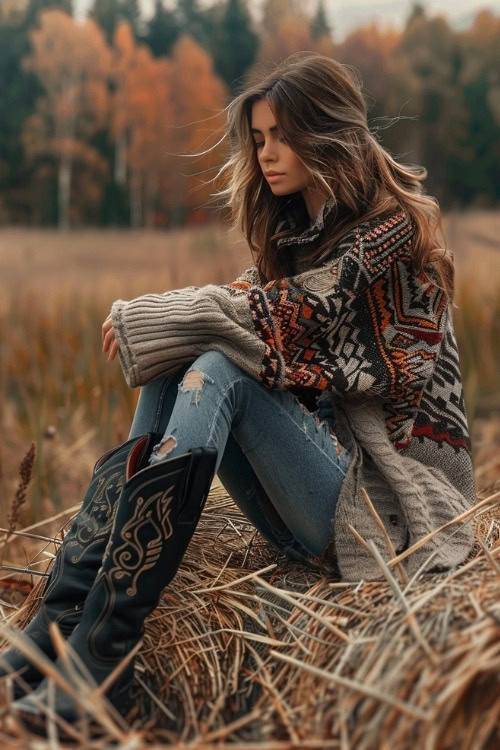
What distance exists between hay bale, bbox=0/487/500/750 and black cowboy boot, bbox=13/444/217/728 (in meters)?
0.13

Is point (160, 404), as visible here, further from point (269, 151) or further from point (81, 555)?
point (269, 151)

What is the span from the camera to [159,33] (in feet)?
112

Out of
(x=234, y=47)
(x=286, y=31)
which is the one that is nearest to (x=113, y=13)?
(x=234, y=47)

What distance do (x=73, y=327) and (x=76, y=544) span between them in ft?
12.5

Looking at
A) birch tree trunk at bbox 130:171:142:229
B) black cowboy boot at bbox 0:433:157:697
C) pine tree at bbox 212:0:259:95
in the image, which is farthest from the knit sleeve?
pine tree at bbox 212:0:259:95

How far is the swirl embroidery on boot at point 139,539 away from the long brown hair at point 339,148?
2.40 feet

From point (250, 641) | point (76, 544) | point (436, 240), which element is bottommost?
point (250, 641)

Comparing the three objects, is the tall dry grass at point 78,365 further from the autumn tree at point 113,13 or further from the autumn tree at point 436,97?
the autumn tree at point 113,13

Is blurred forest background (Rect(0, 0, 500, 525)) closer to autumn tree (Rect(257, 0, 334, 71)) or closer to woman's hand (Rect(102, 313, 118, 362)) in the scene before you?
autumn tree (Rect(257, 0, 334, 71))

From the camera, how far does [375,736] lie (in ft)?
4.46

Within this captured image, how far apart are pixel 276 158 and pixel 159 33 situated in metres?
34.3

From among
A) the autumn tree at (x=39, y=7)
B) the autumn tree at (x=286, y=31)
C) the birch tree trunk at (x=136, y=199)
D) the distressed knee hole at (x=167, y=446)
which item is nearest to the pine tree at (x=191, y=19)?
the autumn tree at (x=286, y=31)

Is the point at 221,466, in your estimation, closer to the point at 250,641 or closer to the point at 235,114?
→ the point at 250,641

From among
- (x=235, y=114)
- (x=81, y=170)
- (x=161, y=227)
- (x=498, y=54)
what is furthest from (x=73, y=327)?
(x=498, y=54)
